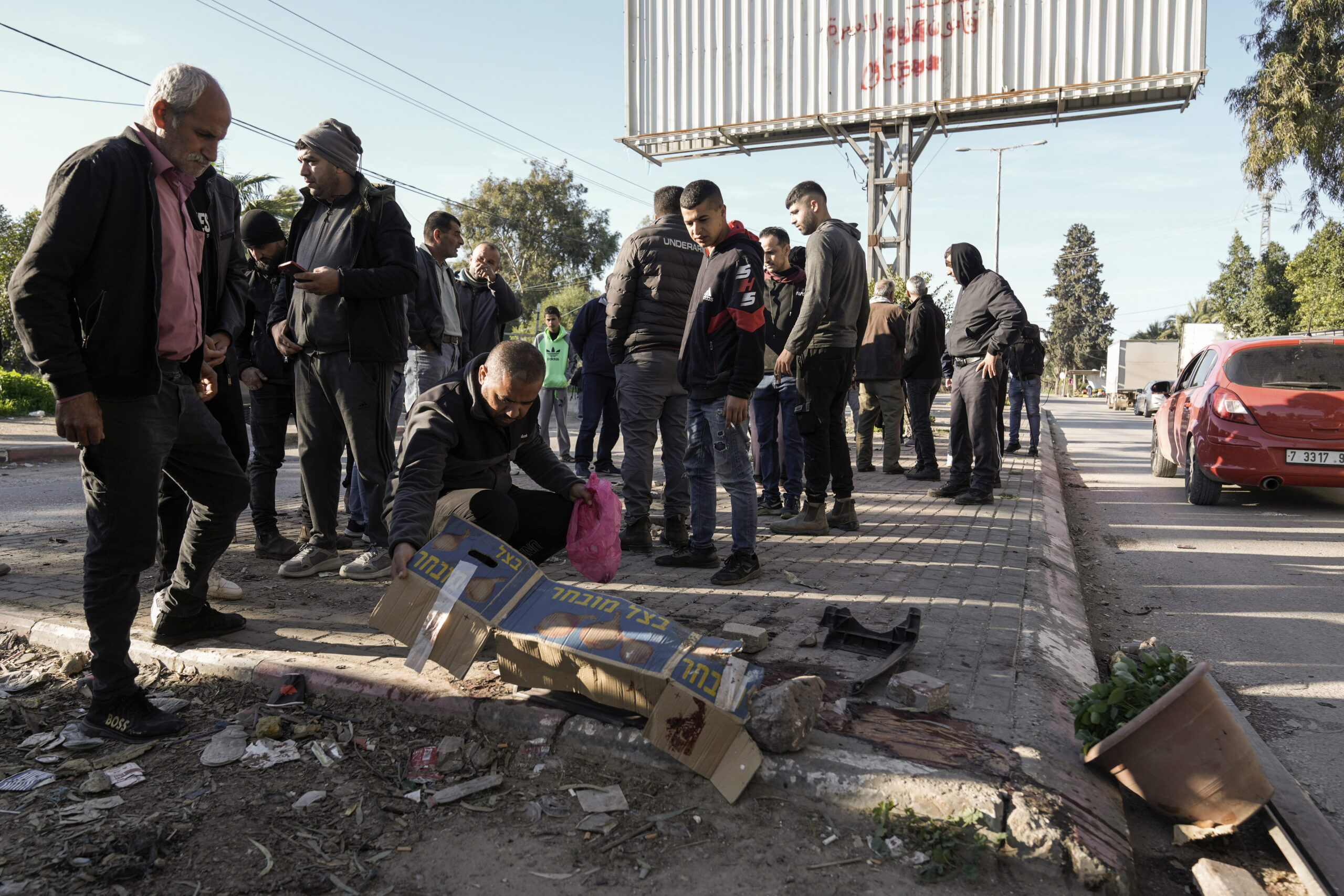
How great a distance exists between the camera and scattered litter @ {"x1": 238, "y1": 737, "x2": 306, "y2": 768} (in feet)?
8.21

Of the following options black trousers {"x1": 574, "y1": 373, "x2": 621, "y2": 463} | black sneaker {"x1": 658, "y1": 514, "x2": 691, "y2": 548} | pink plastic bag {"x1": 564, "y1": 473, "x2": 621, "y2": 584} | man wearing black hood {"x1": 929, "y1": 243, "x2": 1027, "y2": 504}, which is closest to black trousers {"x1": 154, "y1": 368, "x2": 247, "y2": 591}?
pink plastic bag {"x1": 564, "y1": 473, "x2": 621, "y2": 584}

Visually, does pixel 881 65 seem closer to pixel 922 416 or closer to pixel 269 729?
pixel 922 416

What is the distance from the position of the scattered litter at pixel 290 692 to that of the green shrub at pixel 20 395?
1533 centimetres

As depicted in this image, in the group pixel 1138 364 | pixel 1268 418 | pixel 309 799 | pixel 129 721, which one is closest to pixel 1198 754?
pixel 309 799

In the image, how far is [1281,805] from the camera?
7.84ft

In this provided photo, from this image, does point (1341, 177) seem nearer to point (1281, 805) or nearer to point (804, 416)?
point (804, 416)

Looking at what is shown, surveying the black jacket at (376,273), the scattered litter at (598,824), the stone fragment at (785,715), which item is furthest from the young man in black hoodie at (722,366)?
the scattered litter at (598,824)

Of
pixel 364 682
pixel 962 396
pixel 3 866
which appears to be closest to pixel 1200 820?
pixel 364 682

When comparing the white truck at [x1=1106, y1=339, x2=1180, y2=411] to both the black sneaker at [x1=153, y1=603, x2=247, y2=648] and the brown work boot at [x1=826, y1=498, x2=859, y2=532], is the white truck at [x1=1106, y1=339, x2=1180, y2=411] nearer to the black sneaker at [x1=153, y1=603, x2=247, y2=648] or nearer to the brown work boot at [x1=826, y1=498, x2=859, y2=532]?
the brown work boot at [x1=826, y1=498, x2=859, y2=532]

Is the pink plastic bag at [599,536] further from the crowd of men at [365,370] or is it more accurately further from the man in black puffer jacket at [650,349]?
the man in black puffer jacket at [650,349]

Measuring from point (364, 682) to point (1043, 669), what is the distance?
245 centimetres

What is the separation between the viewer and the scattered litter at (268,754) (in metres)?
2.50

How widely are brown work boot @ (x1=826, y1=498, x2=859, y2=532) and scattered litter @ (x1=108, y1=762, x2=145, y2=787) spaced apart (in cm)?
438

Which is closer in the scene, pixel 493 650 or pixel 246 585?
pixel 493 650
